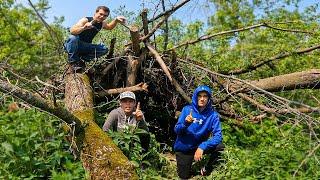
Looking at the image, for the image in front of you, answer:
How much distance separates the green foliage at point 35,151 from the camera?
550 cm

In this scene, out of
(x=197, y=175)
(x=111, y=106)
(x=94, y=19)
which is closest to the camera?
(x=197, y=175)

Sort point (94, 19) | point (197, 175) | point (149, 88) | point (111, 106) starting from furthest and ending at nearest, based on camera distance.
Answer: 1. point (149, 88)
2. point (111, 106)
3. point (94, 19)
4. point (197, 175)

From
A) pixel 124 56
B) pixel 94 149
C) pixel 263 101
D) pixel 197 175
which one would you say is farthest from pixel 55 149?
pixel 263 101

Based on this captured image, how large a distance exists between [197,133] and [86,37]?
2601mm

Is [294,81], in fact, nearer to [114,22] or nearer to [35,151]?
[114,22]

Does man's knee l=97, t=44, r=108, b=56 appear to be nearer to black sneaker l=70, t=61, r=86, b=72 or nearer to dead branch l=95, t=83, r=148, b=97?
black sneaker l=70, t=61, r=86, b=72

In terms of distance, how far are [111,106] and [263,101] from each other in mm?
2328

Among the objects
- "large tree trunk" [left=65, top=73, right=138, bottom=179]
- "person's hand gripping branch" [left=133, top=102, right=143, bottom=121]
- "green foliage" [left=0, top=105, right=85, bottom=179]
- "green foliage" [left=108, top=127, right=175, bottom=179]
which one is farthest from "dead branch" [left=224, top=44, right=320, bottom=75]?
"green foliage" [left=0, top=105, right=85, bottom=179]

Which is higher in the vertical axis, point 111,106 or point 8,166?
point 111,106

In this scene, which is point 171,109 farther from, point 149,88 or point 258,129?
point 258,129

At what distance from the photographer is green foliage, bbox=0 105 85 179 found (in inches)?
217

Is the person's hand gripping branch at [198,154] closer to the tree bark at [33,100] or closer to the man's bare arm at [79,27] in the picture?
the tree bark at [33,100]

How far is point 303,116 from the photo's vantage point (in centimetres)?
564

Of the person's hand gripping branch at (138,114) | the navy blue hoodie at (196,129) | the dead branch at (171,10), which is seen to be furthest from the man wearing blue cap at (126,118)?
the dead branch at (171,10)
